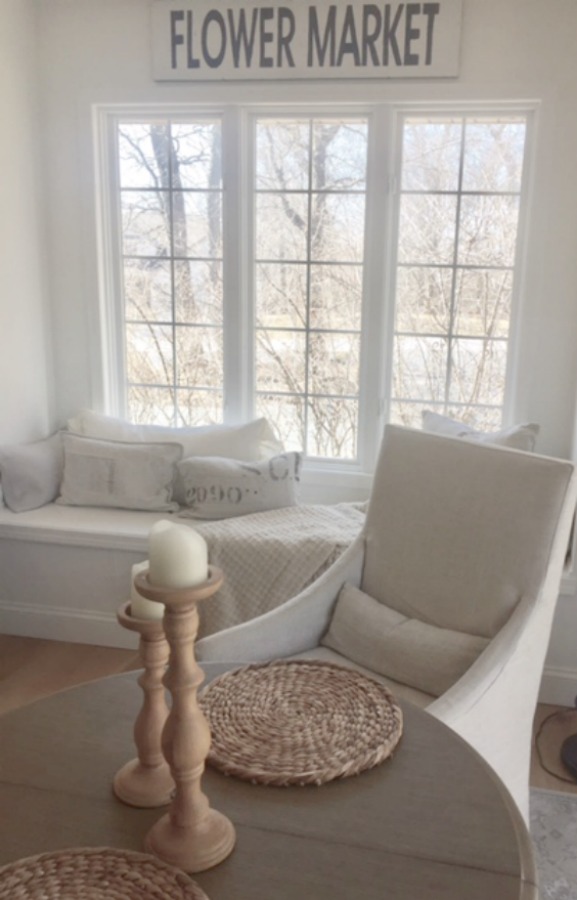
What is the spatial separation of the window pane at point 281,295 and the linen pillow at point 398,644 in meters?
1.57

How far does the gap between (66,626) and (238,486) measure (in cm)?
91

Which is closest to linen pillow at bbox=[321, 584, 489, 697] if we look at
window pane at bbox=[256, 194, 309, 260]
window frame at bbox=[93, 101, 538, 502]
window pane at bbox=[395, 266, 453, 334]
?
window frame at bbox=[93, 101, 538, 502]

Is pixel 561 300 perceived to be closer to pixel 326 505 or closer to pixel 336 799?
pixel 326 505

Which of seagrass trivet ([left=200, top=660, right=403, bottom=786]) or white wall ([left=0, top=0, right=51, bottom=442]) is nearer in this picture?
seagrass trivet ([left=200, top=660, right=403, bottom=786])

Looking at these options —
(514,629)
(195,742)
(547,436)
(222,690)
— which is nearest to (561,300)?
(547,436)

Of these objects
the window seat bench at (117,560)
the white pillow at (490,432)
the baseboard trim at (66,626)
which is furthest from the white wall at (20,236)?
the white pillow at (490,432)

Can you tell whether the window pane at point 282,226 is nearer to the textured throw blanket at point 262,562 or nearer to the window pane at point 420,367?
the window pane at point 420,367

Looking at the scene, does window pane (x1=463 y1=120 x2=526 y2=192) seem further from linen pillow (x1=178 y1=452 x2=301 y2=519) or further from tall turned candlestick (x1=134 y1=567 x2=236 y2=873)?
tall turned candlestick (x1=134 y1=567 x2=236 y2=873)

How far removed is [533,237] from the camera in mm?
2951

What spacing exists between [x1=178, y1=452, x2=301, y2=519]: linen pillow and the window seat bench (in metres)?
0.06

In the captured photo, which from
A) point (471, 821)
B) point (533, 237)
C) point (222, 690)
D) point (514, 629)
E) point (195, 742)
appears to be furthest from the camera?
point (533, 237)

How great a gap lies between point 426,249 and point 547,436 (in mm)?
878

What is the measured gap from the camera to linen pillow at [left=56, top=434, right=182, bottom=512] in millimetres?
3191

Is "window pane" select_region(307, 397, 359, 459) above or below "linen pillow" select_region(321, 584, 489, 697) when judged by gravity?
above
